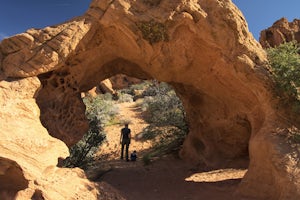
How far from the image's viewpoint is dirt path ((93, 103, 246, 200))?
20.4ft

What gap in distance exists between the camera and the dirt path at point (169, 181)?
20.4 feet

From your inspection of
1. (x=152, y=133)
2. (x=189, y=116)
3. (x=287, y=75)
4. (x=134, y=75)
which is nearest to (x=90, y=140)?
(x=152, y=133)

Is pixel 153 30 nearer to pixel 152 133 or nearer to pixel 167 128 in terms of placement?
pixel 167 128

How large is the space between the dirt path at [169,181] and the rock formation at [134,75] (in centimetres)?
75

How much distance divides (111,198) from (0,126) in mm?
2349

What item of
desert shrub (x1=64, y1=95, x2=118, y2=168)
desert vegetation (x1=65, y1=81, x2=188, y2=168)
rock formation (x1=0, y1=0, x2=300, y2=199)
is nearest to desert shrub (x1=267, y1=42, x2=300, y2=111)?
rock formation (x1=0, y1=0, x2=300, y2=199)

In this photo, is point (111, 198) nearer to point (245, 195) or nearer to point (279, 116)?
point (245, 195)

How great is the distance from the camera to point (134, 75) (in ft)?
28.1

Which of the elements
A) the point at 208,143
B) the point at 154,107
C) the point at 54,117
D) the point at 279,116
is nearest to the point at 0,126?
the point at 54,117

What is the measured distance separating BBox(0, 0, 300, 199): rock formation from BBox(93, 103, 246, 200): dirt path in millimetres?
749

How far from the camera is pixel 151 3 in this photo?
6.80 metres

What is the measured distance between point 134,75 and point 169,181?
10.5 feet

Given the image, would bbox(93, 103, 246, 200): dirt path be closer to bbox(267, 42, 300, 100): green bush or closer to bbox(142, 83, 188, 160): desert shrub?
bbox(142, 83, 188, 160): desert shrub

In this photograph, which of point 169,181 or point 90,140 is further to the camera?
point 90,140
